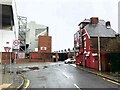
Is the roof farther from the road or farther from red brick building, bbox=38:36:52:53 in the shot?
red brick building, bbox=38:36:52:53

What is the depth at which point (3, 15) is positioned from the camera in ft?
77.5

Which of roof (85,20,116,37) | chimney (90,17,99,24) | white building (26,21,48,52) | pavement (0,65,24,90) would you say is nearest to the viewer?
pavement (0,65,24,90)

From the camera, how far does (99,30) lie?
1935 inches

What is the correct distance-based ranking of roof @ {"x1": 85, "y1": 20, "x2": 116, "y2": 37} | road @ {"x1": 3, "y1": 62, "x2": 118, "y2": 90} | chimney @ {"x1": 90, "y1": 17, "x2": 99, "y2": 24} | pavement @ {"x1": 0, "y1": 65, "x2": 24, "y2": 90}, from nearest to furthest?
pavement @ {"x1": 0, "y1": 65, "x2": 24, "y2": 90}
road @ {"x1": 3, "y1": 62, "x2": 118, "y2": 90}
roof @ {"x1": 85, "y1": 20, "x2": 116, "y2": 37}
chimney @ {"x1": 90, "y1": 17, "x2": 99, "y2": 24}

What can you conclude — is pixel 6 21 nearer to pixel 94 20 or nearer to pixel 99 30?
pixel 99 30

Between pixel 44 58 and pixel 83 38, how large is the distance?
40.9 meters

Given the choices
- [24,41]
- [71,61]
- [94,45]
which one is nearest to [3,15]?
[94,45]

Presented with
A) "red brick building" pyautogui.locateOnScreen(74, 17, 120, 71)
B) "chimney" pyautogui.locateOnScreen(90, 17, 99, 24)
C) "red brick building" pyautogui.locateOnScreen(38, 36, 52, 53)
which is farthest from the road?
"red brick building" pyautogui.locateOnScreen(38, 36, 52, 53)

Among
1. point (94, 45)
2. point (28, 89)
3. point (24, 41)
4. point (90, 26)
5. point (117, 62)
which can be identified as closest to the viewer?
point (28, 89)

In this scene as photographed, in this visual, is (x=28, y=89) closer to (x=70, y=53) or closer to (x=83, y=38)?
(x=83, y=38)

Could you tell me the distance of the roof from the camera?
1873 inches

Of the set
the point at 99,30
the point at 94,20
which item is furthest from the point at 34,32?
the point at 99,30

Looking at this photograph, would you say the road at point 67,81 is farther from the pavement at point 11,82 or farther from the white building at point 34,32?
the white building at point 34,32

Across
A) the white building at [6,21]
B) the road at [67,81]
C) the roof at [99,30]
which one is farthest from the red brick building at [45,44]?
the white building at [6,21]
